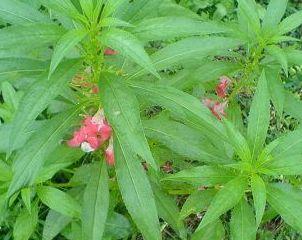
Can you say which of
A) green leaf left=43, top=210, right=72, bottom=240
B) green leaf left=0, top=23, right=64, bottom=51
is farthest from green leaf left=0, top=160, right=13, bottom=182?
green leaf left=0, top=23, right=64, bottom=51

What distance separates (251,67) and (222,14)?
2.13 m

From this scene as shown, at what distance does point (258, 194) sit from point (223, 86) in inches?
27.6

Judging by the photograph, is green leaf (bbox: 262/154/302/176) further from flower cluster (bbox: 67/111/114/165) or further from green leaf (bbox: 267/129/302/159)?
flower cluster (bbox: 67/111/114/165)

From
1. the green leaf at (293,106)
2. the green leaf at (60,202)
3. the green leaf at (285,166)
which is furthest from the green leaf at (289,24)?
the green leaf at (60,202)

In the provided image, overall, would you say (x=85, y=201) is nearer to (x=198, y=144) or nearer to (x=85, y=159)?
(x=198, y=144)

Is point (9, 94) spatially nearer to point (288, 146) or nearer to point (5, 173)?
point (5, 173)

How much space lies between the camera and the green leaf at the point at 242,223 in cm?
190

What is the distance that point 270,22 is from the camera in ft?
7.43

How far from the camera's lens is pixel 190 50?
1.84 metres

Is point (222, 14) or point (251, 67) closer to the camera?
point (251, 67)

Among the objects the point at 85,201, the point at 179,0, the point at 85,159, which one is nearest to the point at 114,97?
the point at 85,201

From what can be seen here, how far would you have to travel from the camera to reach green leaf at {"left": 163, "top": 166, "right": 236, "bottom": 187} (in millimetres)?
1863

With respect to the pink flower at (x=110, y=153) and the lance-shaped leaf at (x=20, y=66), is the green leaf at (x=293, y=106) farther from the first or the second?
the lance-shaped leaf at (x=20, y=66)

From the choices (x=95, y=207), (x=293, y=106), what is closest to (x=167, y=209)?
(x=95, y=207)
